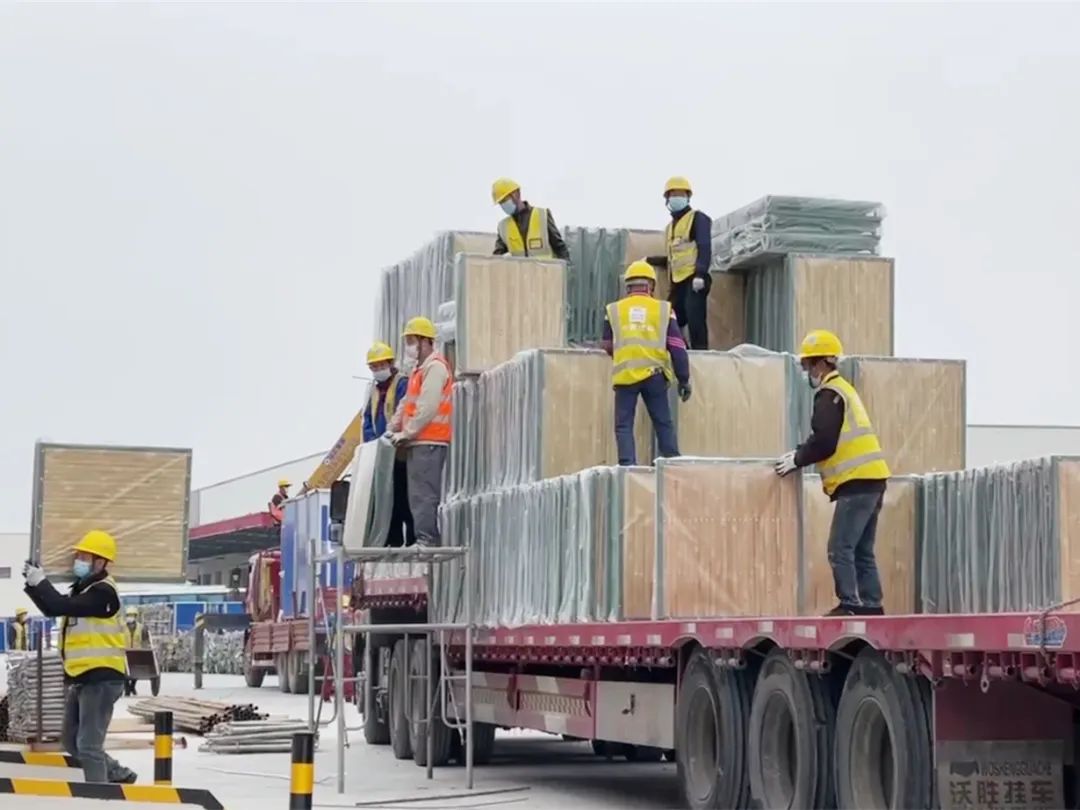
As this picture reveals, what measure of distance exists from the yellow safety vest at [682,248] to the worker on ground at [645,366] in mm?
2142

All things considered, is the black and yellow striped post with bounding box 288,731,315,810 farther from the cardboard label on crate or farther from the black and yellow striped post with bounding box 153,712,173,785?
the black and yellow striped post with bounding box 153,712,173,785

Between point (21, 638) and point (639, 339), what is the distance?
85.4 ft

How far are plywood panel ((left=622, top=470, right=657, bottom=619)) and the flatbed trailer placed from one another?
29 centimetres

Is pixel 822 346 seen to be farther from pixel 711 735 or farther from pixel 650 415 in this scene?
pixel 711 735

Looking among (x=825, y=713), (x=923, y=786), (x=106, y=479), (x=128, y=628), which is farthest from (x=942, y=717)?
(x=128, y=628)

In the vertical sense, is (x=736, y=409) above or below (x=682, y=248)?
below

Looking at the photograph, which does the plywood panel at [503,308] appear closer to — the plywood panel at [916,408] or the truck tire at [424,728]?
the plywood panel at [916,408]

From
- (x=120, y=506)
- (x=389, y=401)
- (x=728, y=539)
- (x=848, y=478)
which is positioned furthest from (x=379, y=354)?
(x=848, y=478)

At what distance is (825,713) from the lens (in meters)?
9.77

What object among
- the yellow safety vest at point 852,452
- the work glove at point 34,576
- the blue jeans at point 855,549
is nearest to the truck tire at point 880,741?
the blue jeans at point 855,549

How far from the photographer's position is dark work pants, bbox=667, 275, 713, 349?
15.8 metres

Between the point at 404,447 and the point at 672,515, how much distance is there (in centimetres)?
359

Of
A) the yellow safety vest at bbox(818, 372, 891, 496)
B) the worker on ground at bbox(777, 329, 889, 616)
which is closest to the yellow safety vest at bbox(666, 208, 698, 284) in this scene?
the worker on ground at bbox(777, 329, 889, 616)

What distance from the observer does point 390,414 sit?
15.7 meters
